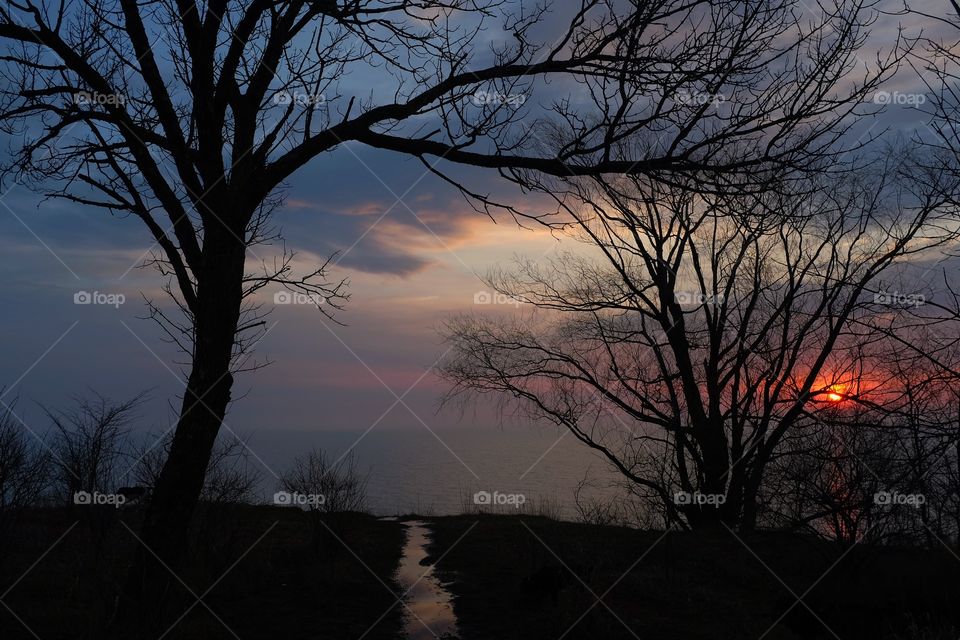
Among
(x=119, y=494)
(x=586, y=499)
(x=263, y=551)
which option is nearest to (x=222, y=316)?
(x=119, y=494)


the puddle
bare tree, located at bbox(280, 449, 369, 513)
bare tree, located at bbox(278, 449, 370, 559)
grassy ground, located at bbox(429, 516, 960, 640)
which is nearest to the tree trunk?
the puddle

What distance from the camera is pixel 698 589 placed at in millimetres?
11562

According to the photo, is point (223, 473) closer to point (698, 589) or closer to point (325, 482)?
point (325, 482)

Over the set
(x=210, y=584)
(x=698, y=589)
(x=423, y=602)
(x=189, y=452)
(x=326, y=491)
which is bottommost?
(x=423, y=602)

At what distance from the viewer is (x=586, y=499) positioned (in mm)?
18641

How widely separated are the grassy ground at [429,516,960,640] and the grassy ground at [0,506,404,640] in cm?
160

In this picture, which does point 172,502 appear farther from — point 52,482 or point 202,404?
point 52,482

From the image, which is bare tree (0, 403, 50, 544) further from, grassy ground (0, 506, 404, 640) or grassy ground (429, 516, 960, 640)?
grassy ground (429, 516, 960, 640)

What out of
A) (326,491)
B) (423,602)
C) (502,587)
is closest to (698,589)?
(502,587)

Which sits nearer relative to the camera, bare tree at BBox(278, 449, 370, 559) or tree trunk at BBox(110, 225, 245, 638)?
tree trunk at BBox(110, 225, 245, 638)

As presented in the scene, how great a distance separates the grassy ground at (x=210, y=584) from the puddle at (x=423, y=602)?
9.8 inches

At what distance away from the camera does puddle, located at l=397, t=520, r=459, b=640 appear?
30.1 ft

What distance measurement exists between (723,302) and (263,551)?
12702mm

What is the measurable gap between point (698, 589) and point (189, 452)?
28.1 ft
